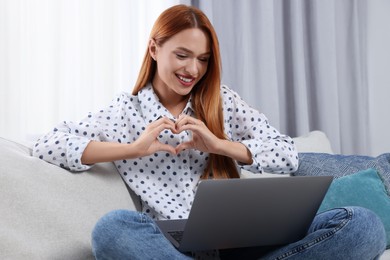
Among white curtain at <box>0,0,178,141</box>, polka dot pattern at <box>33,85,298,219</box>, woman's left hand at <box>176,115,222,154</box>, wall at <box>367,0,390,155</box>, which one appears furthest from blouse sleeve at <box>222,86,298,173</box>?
wall at <box>367,0,390,155</box>

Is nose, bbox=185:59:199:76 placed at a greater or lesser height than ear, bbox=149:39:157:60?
lesser

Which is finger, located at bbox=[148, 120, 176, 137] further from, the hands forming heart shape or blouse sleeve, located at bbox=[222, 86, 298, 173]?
blouse sleeve, located at bbox=[222, 86, 298, 173]

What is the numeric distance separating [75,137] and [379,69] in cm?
199

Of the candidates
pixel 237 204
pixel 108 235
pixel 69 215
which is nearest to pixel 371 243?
pixel 237 204

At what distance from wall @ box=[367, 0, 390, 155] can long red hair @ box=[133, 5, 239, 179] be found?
5.07 ft

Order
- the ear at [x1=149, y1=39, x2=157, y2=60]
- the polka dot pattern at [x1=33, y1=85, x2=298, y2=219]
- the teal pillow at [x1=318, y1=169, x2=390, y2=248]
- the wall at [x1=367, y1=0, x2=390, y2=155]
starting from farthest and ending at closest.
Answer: the wall at [x1=367, y1=0, x2=390, y2=155] → the teal pillow at [x1=318, y1=169, x2=390, y2=248] → the ear at [x1=149, y1=39, x2=157, y2=60] → the polka dot pattern at [x1=33, y1=85, x2=298, y2=219]

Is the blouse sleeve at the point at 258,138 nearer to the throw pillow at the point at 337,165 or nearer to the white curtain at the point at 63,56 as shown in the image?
the throw pillow at the point at 337,165

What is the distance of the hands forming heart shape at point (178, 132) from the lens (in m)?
1.67

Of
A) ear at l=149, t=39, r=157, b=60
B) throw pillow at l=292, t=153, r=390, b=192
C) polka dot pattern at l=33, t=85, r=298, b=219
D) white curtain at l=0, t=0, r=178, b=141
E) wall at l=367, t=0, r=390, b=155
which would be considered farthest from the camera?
wall at l=367, t=0, r=390, b=155

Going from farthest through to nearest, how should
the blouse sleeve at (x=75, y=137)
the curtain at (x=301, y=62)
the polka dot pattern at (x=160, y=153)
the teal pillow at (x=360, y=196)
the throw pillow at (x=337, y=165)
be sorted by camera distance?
the curtain at (x=301, y=62) → the throw pillow at (x=337, y=165) → the teal pillow at (x=360, y=196) → the polka dot pattern at (x=160, y=153) → the blouse sleeve at (x=75, y=137)

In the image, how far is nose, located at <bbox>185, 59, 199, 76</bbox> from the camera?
1.81m

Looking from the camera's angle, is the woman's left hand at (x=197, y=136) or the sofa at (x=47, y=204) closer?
the sofa at (x=47, y=204)

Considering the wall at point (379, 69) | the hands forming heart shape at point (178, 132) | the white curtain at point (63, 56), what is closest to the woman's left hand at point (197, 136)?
the hands forming heart shape at point (178, 132)

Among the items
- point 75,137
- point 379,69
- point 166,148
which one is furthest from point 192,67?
point 379,69
